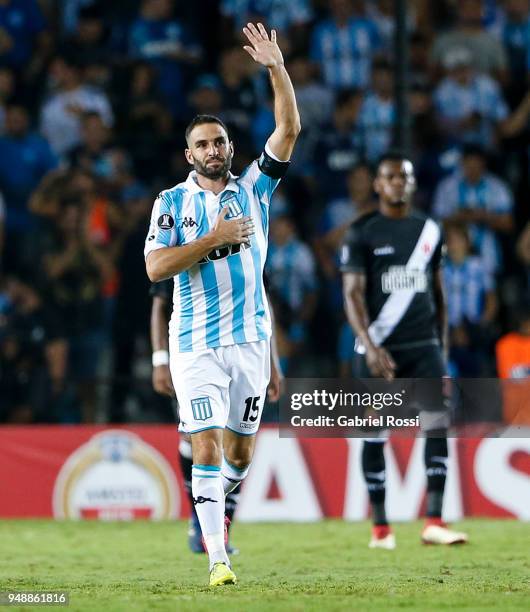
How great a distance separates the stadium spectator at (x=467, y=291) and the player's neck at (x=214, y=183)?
5.78m

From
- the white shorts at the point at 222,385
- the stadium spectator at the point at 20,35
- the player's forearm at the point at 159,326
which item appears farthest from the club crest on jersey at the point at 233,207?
the stadium spectator at the point at 20,35

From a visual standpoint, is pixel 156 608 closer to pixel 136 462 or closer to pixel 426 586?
pixel 426 586

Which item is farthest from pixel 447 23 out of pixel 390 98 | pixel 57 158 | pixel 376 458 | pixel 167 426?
pixel 376 458

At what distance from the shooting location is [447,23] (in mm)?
17078

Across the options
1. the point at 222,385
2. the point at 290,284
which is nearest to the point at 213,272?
the point at 222,385

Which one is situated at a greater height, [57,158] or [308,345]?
[57,158]

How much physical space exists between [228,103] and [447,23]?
3.42m

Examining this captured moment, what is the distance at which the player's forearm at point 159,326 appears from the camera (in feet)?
29.8

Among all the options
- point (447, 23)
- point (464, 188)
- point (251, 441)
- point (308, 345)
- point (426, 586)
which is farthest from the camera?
point (447, 23)

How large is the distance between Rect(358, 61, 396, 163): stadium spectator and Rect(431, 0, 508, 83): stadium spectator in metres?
1.09

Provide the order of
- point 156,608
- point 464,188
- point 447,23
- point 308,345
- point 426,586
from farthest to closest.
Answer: point 447,23
point 464,188
point 308,345
point 426,586
point 156,608

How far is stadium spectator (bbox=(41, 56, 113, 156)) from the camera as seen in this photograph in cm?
1515

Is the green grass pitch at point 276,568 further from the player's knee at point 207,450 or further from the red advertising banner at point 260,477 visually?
the player's knee at point 207,450

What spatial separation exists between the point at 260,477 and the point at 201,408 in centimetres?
488
